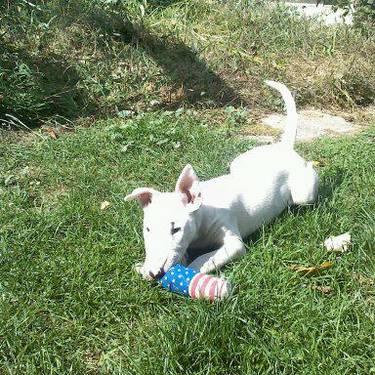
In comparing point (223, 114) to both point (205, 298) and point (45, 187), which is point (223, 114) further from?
point (205, 298)

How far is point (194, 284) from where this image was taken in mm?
3225

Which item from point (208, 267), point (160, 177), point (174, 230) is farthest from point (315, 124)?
point (174, 230)

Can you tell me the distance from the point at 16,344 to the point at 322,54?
19.6 ft

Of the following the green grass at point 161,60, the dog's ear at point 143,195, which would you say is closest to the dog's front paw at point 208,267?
the dog's ear at point 143,195

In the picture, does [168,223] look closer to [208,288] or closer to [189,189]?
[189,189]

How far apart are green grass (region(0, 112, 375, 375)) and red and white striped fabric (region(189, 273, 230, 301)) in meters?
0.06

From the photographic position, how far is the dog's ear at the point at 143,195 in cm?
346

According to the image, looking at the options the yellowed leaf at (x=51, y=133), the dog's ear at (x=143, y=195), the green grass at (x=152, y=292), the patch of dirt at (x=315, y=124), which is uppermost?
the dog's ear at (x=143, y=195)

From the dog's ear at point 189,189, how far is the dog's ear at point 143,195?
148 mm

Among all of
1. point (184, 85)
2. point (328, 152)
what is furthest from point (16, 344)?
point (184, 85)

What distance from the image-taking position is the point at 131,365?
2879 mm

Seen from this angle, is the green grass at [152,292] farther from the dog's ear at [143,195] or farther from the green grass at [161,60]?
the green grass at [161,60]

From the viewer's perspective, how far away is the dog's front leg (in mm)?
3502

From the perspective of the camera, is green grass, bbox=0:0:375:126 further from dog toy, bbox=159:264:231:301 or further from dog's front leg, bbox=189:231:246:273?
dog toy, bbox=159:264:231:301
